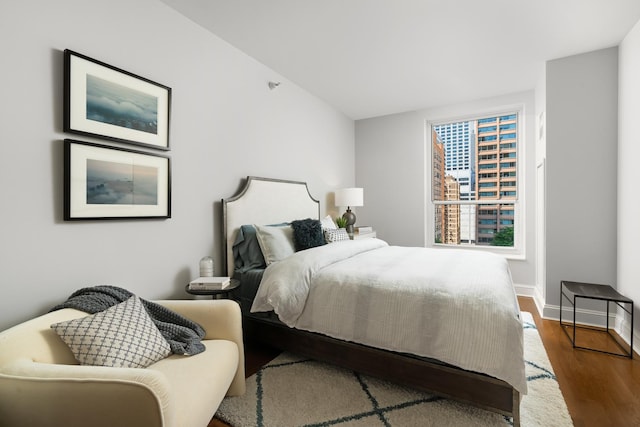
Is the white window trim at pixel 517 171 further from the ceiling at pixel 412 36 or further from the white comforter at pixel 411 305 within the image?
the white comforter at pixel 411 305

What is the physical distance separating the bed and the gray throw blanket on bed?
572mm

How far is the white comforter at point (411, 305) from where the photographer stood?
5.03 feet

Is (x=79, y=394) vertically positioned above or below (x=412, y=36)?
below

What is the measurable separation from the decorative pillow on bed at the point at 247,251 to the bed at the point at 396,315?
0.06 feet

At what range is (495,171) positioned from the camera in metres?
4.30

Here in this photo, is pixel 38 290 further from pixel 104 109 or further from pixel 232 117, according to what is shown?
pixel 232 117

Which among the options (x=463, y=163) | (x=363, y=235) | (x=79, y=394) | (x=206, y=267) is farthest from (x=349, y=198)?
(x=79, y=394)

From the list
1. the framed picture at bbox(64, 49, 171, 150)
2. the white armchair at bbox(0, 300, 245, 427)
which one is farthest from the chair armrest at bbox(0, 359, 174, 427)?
the framed picture at bbox(64, 49, 171, 150)

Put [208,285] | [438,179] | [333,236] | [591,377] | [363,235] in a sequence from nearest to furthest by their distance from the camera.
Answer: [591,377]
[208,285]
[333,236]
[363,235]
[438,179]

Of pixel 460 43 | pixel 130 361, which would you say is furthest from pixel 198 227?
pixel 460 43

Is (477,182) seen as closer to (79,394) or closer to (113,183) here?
(113,183)

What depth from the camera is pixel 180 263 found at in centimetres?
232

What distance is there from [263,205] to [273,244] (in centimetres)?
54

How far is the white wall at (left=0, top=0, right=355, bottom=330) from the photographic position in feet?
Answer: 4.92
